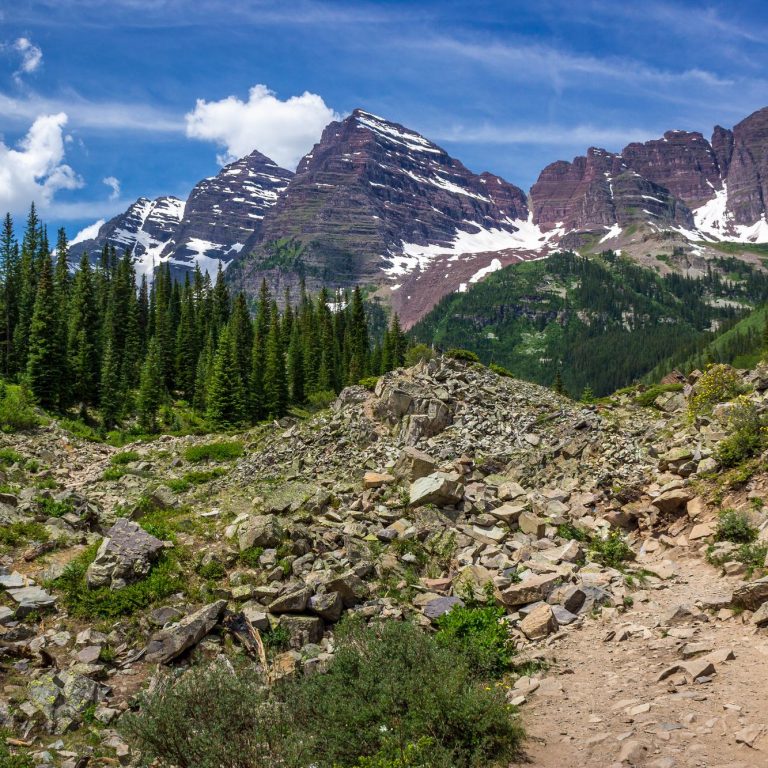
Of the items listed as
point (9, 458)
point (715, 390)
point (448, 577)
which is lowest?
point (448, 577)

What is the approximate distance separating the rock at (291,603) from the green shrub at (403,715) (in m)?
3.63

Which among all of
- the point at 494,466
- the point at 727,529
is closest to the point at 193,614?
the point at 727,529

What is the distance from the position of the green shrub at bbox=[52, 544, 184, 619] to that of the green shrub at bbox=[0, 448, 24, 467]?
758 inches

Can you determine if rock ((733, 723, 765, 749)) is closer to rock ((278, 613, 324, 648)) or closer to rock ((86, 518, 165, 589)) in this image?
rock ((278, 613, 324, 648))

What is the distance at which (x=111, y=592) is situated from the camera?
1425 cm

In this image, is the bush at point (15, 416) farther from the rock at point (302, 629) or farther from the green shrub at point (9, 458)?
the rock at point (302, 629)

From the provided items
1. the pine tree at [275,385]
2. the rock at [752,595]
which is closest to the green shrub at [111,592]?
the rock at [752,595]

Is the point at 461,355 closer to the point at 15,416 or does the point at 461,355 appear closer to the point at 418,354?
the point at 418,354

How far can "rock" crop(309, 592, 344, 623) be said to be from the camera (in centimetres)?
1383

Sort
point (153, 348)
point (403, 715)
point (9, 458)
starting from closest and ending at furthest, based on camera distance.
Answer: point (403, 715)
point (9, 458)
point (153, 348)

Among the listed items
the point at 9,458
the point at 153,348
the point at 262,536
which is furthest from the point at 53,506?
the point at 153,348

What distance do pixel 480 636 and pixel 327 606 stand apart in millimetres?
3728

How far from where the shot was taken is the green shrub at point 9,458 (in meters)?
30.7

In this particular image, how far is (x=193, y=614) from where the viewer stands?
1332 cm
